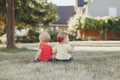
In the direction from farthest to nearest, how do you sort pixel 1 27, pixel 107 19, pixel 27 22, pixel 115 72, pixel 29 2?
pixel 107 19, pixel 1 27, pixel 27 22, pixel 29 2, pixel 115 72

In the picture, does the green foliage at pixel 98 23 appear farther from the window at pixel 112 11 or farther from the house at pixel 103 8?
the house at pixel 103 8

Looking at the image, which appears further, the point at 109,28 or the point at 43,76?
the point at 109,28

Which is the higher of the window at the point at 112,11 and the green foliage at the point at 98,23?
the window at the point at 112,11

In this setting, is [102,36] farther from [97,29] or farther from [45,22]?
[45,22]

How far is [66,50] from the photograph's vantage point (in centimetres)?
1191

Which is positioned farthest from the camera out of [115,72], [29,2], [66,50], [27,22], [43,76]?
[27,22]

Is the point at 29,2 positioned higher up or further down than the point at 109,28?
higher up

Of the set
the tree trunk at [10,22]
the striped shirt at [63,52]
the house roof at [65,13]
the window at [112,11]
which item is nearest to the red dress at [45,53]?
the striped shirt at [63,52]

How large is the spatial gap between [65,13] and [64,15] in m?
0.75

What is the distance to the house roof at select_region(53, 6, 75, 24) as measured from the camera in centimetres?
7331

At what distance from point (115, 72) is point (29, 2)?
17575mm

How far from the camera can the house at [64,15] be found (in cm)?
7175

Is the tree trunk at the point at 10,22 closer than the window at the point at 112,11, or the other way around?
the tree trunk at the point at 10,22

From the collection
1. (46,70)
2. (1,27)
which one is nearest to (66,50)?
(46,70)
